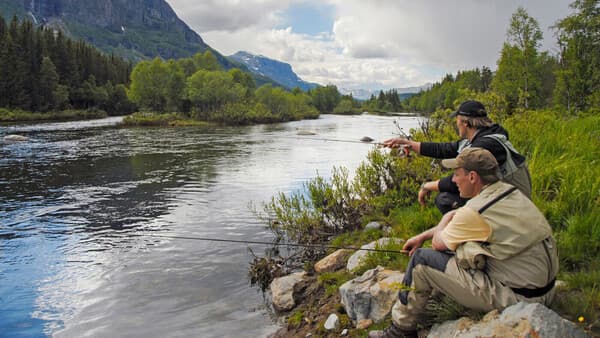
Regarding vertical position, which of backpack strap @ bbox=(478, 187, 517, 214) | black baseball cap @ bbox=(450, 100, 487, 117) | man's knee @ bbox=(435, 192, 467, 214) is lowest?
man's knee @ bbox=(435, 192, 467, 214)

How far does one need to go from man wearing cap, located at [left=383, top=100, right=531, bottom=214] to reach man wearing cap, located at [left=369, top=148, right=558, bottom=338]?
326 millimetres

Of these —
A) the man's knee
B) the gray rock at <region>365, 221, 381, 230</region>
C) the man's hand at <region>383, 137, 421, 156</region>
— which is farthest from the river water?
the man's hand at <region>383, 137, 421, 156</region>

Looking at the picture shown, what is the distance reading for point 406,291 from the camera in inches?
154

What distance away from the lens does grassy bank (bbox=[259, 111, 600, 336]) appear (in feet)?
13.9

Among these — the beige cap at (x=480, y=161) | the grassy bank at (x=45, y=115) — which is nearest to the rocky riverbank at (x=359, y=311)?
the beige cap at (x=480, y=161)

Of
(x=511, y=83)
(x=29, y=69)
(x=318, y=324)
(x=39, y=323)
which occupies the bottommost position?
(x=39, y=323)

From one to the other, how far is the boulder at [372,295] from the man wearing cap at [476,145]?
1.20m

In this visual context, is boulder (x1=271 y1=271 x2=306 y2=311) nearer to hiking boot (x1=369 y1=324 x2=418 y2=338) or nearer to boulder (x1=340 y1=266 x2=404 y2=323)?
boulder (x1=340 y1=266 x2=404 y2=323)

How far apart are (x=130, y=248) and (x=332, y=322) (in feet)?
20.6

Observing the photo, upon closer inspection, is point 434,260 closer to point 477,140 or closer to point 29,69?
point 477,140

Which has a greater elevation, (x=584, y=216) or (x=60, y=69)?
(x=60, y=69)

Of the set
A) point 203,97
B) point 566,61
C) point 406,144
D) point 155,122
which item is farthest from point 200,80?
point 406,144

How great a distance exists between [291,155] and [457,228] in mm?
23811

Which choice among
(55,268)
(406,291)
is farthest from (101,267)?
(406,291)
